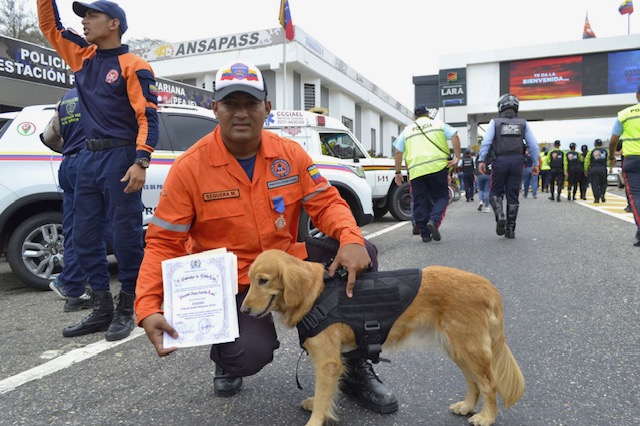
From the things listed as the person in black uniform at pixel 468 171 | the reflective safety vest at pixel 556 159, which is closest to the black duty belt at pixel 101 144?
the person in black uniform at pixel 468 171

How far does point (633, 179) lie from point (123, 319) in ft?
21.4

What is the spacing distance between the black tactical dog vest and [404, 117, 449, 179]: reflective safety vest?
4.75 meters

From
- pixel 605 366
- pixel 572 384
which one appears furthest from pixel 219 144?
pixel 605 366

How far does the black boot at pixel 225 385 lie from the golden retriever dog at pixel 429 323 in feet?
1.89

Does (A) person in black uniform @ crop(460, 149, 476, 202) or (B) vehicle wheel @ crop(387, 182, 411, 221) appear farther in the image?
(A) person in black uniform @ crop(460, 149, 476, 202)

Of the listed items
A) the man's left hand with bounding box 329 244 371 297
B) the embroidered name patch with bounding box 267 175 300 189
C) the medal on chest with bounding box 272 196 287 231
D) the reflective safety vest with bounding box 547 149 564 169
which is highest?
the reflective safety vest with bounding box 547 149 564 169

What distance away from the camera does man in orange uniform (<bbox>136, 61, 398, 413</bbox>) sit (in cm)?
213

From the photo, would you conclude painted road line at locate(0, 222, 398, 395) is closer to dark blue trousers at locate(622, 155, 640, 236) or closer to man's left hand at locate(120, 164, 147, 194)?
man's left hand at locate(120, 164, 147, 194)

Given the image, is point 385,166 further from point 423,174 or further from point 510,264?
point 510,264

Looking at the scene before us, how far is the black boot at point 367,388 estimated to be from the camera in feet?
7.00

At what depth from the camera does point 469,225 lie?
28.6 feet

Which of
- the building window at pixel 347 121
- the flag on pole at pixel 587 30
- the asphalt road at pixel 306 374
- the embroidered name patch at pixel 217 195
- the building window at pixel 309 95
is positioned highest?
the flag on pole at pixel 587 30

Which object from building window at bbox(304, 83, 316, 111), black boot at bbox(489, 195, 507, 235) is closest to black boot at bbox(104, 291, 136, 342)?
black boot at bbox(489, 195, 507, 235)

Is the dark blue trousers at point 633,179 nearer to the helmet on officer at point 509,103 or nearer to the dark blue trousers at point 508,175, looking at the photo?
the dark blue trousers at point 508,175
